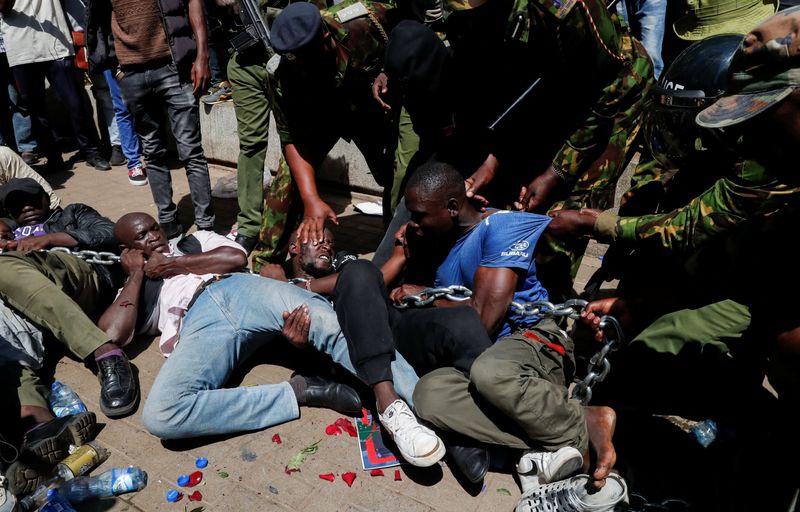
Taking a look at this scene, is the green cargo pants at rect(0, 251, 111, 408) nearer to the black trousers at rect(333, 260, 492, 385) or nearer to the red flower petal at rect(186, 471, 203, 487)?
the red flower petal at rect(186, 471, 203, 487)

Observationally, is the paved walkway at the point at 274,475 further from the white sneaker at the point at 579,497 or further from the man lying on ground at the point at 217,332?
the white sneaker at the point at 579,497

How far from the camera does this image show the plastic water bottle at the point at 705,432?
2777 millimetres

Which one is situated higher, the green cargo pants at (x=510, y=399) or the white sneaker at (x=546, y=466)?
the green cargo pants at (x=510, y=399)

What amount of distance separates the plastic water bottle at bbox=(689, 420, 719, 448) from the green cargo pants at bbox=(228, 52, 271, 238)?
11.1ft

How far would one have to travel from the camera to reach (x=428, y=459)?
254 cm

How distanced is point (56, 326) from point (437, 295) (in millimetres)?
2050

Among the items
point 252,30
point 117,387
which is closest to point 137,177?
point 252,30

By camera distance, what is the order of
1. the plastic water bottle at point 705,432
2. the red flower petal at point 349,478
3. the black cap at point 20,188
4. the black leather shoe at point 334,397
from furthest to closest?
1. the black cap at point 20,188
2. the black leather shoe at point 334,397
3. the plastic water bottle at point 705,432
4. the red flower petal at point 349,478

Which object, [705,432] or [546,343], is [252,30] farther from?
[705,432]

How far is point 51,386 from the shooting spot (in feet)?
10.9

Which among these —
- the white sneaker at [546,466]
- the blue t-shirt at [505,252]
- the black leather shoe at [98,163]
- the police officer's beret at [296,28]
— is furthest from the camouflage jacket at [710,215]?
the black leather shoe at [98,163]

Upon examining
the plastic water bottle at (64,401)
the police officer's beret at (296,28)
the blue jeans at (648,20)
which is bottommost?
the plastic water bottle at (64,401)

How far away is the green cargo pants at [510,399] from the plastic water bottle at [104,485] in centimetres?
124

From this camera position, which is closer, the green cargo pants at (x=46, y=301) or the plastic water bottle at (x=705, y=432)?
the plastic water bottle at (x=705, y=432)
